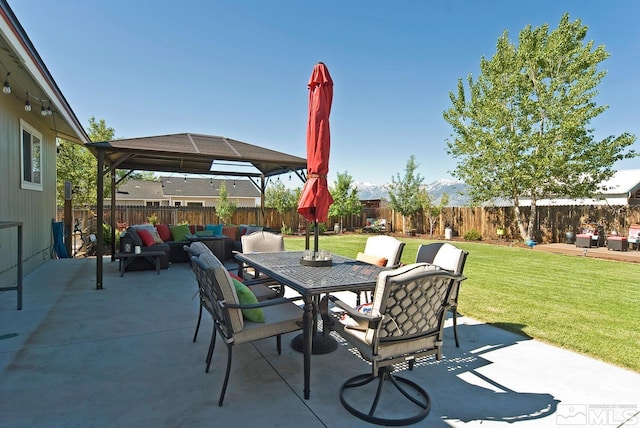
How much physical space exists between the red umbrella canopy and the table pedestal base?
124 centimetres

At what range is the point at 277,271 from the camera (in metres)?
3.38

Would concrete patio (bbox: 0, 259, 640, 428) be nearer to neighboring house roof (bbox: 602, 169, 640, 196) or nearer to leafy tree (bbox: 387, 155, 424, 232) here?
leafy tree (bbox: 387, 155, 424, 232)

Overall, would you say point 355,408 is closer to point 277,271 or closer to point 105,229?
point 277,271

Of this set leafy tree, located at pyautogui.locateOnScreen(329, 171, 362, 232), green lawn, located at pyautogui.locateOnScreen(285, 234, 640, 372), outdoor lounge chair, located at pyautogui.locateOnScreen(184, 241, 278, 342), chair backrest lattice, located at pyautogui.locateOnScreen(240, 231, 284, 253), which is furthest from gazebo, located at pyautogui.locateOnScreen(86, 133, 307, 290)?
leafy tree, located at pyautogui.locateOnScreen(329, 171, 362, 232)

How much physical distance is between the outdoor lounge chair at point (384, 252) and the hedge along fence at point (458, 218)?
6.31m

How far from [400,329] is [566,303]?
4408 mm

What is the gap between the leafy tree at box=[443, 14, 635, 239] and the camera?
13289mm

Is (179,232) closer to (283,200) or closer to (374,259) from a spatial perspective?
(374,259)

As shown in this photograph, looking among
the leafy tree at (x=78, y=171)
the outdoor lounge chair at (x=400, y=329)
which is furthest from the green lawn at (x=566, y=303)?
the leafy tree at (x=78, y=171)

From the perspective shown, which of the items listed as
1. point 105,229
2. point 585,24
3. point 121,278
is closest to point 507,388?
point 121,278

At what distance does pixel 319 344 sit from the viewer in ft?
11.4

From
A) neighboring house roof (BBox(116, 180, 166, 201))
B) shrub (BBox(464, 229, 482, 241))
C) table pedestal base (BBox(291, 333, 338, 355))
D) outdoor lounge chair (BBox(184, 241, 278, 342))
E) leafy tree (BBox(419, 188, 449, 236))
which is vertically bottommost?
table pedestal base (BBox(291, 333, 338, 355))

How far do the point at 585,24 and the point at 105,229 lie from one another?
62.6 ft

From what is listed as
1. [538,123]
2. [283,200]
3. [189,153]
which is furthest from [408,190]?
[189,153]
